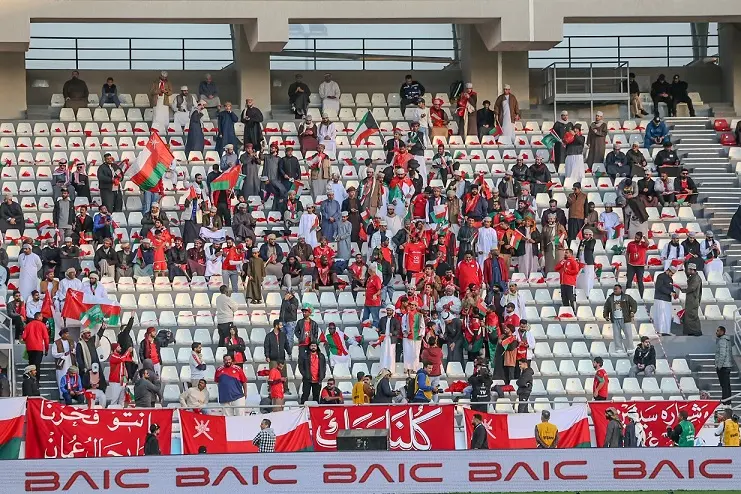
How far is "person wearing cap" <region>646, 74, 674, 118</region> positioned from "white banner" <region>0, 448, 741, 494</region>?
16.3m

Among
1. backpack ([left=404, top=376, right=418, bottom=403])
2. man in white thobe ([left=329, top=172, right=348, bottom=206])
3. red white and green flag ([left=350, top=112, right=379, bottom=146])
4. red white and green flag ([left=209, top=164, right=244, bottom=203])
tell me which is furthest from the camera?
red white and green flag ([left=350, top=112, right=379, bottom=146])

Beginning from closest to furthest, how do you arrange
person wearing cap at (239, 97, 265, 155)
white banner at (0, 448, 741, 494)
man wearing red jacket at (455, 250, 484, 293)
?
white banner at (0, 448, 741, 494) → man wearing red jacket at (455, 250, 484, 293) → person wearing cap at (239, 97, 265, 155)

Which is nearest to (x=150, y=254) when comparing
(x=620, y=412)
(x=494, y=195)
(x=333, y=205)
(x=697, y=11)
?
(x=333, y=205)

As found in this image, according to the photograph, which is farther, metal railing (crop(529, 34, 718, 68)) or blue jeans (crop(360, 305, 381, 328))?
metal railing (crop(529, 34, 718, 68))

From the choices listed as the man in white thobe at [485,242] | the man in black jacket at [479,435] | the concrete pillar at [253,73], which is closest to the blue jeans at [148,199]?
the concrete pillar at [253,73]

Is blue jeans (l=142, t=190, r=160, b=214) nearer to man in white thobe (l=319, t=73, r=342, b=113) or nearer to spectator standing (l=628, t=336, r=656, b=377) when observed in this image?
man in white thobe (l=319, t=73, r=342, b=113)

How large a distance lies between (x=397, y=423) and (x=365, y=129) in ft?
36.8

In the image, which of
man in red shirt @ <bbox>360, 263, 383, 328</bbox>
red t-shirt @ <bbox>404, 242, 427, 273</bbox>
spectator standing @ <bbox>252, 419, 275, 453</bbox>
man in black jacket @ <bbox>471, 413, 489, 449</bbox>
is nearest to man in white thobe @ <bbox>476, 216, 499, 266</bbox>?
red t-shirt @ <bbox>404, 242, 427, 273</bbox>

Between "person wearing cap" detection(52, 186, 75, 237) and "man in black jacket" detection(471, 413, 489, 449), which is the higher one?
"person wearing cap" detection(52, 186, 75, 237)

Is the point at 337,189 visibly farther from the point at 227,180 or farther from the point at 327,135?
the point at 327,135

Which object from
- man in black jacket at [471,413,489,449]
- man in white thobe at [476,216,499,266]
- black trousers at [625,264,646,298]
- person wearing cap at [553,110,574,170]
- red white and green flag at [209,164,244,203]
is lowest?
man in black jacket at [471,413,489,449]

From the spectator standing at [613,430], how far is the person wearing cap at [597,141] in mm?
10763

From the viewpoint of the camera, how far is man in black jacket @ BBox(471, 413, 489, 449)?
2520 centimetres

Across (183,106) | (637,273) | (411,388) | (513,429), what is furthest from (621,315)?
(183,106)
